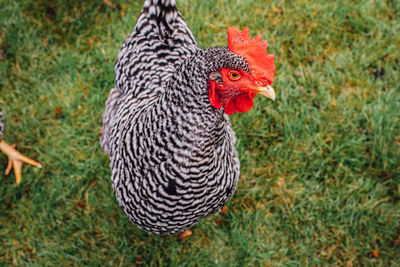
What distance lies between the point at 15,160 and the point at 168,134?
2256 mm

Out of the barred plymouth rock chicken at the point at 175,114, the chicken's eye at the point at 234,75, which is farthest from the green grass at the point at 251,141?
the chicken's eye at the point at 234,75

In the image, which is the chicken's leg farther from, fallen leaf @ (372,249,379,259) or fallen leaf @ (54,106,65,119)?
fallen leaf @ (372,249,379,259)

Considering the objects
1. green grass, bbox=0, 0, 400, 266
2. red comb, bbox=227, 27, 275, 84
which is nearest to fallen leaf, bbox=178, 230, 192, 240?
green grass, bbox=0, 0, 400, 266

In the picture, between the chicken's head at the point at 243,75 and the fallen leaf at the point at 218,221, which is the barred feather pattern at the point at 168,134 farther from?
the fallen leaf at the point at 218,221

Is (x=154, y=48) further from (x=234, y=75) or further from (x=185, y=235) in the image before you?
(x=185, y=235)

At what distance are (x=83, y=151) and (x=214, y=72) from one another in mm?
2229

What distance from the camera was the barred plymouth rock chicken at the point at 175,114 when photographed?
1.44 metres

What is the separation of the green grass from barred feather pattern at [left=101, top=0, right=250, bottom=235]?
850mm

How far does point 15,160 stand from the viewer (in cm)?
309

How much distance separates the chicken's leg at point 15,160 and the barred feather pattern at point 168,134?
110 centimetres

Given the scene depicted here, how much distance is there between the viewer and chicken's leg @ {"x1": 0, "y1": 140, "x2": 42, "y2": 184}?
3.08m

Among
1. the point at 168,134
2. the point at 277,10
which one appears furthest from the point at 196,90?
the point at 277,10

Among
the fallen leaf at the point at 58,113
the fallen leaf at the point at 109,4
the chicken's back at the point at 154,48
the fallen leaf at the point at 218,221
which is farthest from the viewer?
the fallen leaf at the point at 109,4

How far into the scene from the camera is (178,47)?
229 centimetres
